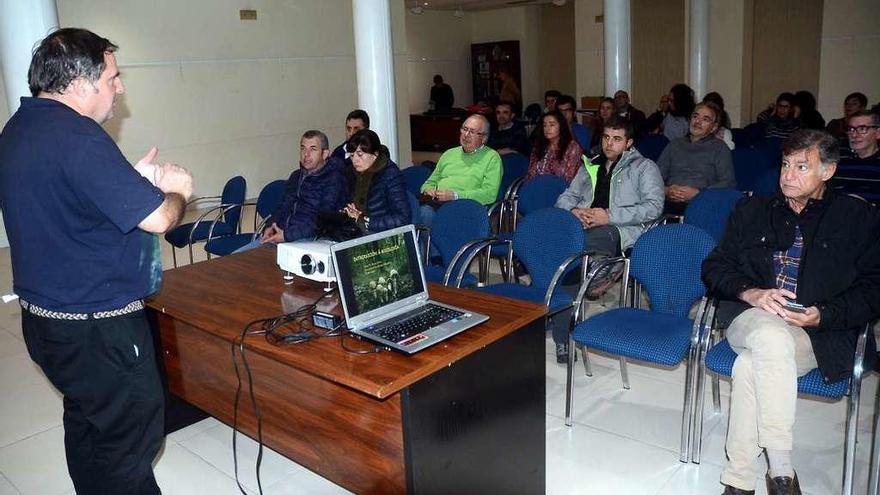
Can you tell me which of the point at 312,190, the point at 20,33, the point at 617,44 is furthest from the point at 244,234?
the point at 617,44

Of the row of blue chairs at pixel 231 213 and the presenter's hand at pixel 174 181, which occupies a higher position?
the presenter's hand at pixel 174 181

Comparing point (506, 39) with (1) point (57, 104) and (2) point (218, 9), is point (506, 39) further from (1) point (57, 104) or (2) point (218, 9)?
(1) point (57, 104)

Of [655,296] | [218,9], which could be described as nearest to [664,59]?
[218,9]

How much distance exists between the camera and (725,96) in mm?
11859

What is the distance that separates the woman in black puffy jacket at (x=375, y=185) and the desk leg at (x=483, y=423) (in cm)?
208

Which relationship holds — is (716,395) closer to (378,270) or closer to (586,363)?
(586,363)

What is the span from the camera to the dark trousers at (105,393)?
2127 mm

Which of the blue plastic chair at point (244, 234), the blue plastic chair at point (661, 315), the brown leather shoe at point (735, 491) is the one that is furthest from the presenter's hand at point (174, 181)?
the blue plastic chair at point (244, 234)

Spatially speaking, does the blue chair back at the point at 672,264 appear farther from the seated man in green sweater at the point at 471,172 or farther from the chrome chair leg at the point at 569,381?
the seated man in green sweater at the point at 471,172

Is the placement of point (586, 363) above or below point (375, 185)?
below

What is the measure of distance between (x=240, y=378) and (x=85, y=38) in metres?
1.33

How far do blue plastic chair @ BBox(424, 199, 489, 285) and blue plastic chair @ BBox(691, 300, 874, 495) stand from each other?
1.43 m

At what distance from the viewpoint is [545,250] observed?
3.69 metres

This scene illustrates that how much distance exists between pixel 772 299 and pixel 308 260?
178 centimetres
